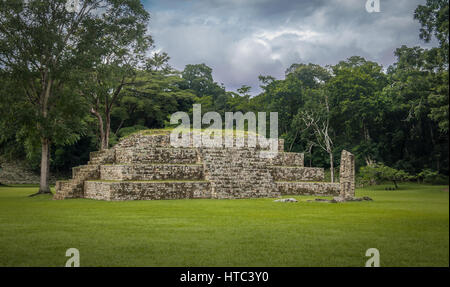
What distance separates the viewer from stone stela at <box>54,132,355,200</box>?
17562 millimetres

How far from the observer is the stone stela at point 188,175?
17562mm

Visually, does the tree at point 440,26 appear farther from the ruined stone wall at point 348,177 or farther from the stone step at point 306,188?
the stone step at point 306,188

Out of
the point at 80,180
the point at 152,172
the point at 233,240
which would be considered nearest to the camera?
the point at 233,240

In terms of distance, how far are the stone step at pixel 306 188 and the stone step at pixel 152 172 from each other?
4.17 metres

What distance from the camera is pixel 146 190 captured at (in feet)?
57.6

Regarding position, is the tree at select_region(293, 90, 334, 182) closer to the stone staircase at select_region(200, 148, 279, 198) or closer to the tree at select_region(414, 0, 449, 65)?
the stone staircase at select_region(200, 148, 279, 198)

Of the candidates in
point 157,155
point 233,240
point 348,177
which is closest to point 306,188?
point 348,177

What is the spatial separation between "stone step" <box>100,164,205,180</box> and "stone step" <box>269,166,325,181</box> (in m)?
4.43

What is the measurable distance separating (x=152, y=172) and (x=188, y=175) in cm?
184

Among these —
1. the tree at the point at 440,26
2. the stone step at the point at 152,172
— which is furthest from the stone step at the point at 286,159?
the tree at the point at 440,26

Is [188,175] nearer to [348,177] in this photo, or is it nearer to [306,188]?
[306,188]

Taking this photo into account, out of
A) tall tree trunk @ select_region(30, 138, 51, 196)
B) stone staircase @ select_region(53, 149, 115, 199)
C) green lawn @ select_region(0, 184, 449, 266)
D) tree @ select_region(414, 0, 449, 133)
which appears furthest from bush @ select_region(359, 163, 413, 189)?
tall tree trunk @ select_region(30, 138, 51, 196)

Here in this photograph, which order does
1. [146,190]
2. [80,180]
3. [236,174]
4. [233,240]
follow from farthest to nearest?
1. [236,174]
2. [80,180]
3. [146,190]
4. [233,240]
